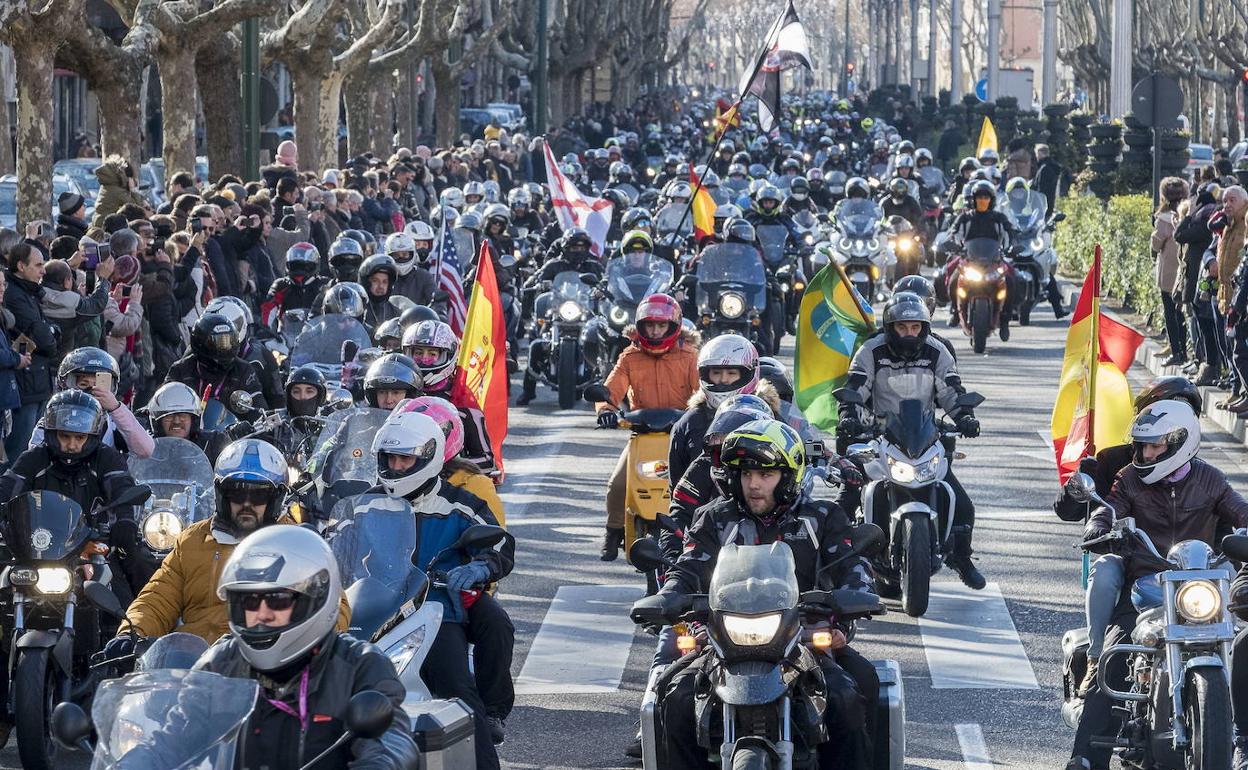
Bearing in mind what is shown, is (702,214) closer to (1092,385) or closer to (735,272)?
(735,272)

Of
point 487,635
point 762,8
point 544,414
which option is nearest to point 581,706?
point 487,635

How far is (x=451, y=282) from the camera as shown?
19812 mm

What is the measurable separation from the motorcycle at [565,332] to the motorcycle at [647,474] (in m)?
8.19

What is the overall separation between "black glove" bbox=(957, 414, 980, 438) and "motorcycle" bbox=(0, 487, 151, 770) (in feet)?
14.9

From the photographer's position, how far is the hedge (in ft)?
85.7


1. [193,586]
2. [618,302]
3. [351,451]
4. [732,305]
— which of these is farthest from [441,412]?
[732,305]

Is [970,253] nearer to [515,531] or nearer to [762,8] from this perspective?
[515,531]

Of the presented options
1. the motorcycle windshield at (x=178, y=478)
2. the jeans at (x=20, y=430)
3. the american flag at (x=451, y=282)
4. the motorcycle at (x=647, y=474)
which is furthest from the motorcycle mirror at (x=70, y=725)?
the american flag at (x=451, y=282)

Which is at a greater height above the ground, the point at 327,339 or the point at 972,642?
the point at 327,339

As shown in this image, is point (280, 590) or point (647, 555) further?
point (647, 555)

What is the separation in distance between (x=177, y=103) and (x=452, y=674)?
63.1 ft

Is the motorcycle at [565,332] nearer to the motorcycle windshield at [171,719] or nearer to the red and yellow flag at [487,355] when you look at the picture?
the red and yellow flag at [487,355]

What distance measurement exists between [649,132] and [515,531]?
159ft

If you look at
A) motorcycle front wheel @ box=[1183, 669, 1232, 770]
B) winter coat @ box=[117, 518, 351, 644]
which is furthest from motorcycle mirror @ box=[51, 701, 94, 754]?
motorcycle front wheel @ box=[1183, 669, 1232, 770]
